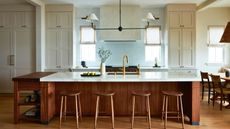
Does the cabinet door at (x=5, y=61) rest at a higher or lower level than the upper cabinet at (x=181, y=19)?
lower

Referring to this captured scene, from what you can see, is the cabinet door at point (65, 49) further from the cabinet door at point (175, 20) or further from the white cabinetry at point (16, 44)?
the cabinet door at point (175, 20)

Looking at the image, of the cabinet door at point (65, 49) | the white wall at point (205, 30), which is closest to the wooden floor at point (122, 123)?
the cabinet door at point (65, 49)

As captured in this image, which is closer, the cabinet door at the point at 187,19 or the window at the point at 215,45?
the cabinet door at the point at 187,19

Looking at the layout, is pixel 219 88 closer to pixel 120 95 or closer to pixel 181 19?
pixel 181 19

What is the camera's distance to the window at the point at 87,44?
792 centimetres

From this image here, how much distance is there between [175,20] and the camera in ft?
23.9

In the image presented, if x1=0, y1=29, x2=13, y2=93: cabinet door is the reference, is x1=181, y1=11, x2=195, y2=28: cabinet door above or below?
above

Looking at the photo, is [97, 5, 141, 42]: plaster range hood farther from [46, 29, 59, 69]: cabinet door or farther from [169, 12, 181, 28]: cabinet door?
[46, 29, 59, 69]: cabinet door

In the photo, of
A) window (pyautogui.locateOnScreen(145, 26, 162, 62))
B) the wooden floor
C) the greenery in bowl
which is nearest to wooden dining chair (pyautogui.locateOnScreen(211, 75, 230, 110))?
the wooden floor

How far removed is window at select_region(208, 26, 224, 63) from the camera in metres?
7.91

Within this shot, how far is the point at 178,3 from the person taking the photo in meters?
7.19

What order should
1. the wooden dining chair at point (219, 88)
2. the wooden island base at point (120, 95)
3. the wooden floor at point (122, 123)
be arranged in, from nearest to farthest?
1. the wooden floor at point (122, 123)
2. the wooden island base at point (120, 95)
3. the wooden dining chair at point (219, 88)

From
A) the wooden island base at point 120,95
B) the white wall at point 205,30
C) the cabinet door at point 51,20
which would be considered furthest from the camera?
the white wall at point 205,30

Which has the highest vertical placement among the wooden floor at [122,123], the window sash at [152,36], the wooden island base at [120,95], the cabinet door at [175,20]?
the cabinet door at [175,20]
